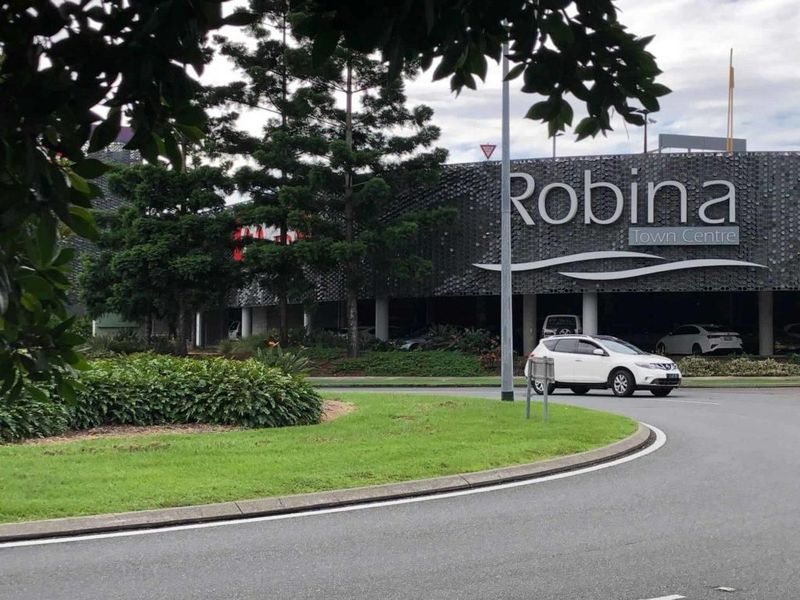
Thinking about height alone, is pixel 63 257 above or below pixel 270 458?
above

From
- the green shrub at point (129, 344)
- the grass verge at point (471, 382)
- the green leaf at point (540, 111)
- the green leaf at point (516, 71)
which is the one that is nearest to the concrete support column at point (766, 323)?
the grass verge at point (471, 382)

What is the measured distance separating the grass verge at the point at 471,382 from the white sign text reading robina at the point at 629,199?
28.0ft

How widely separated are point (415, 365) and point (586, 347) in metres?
12.2

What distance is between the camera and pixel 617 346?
2427 cm

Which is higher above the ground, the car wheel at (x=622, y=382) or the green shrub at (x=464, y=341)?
the green shrub at (x=464, y=341)

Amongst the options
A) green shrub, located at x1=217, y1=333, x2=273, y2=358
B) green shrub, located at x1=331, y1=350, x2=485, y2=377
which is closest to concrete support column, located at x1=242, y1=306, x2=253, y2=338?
green shrub, located at x1=217, y1=333, x2=273, y2=358

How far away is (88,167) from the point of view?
3.10 m

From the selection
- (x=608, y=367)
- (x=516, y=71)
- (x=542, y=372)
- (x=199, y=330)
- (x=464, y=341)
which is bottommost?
(x=608, y=367)

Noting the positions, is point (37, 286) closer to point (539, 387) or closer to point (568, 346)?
point (539, 387)

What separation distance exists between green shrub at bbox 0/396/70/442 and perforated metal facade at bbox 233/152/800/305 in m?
27.1

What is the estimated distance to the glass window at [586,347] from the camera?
79.4ft

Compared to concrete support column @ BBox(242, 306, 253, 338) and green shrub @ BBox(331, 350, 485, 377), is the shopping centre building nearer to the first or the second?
green shrub @ BBox(331, 350, 485, 377)

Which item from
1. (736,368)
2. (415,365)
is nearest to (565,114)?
(736,368)

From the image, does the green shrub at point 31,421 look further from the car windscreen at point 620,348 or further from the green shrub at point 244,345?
the green shrub at point 244,345
